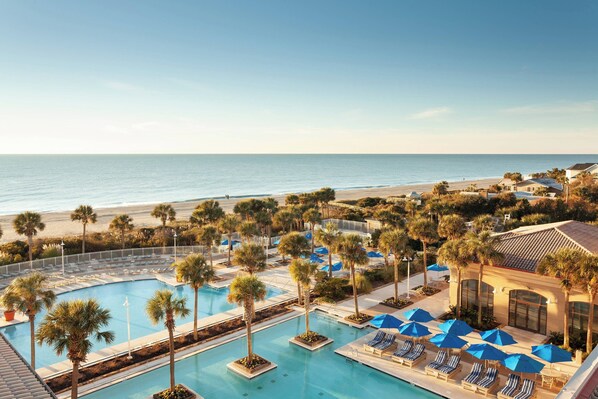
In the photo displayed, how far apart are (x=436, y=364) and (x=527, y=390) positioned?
3.67 m

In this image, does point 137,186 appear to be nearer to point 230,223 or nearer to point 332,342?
point 230,223

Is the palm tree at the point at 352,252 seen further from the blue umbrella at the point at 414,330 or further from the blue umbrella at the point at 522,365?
the blue umbrella at the point at 522,365

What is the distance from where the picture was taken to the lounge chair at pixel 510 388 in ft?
52.3

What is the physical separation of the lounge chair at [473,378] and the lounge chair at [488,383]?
0.63 ft

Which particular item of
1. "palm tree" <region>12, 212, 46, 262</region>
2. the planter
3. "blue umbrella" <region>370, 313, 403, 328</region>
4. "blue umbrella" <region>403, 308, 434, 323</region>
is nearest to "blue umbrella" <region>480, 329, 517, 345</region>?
"blue umbrella" <region>403, 308, 434, 323</region>

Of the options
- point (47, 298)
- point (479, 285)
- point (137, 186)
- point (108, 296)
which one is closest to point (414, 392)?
point (479, 285)

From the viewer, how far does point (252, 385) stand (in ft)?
58.4

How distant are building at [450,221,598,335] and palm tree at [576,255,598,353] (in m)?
1.39

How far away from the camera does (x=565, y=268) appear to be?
19031mm

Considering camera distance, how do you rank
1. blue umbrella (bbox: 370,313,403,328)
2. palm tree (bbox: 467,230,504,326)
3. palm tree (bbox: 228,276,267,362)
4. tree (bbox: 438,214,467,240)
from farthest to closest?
tree (bbox: 438,214,467,240)
palm tree (bbox: 467,230,504,326)
blue umbrella (bbox: 370,313,403,328)
palm tree (bbox: 228,276,267,362)

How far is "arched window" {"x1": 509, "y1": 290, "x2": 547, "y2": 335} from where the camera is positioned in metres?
22.0

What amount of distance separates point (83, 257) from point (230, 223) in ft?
45.9

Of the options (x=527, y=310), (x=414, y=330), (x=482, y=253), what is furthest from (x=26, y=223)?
(x=527, y=310)

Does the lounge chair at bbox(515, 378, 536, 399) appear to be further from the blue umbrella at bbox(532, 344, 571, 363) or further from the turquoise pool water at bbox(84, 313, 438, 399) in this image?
the turquoise pool water at bbox(84, 313, 438, 399)
